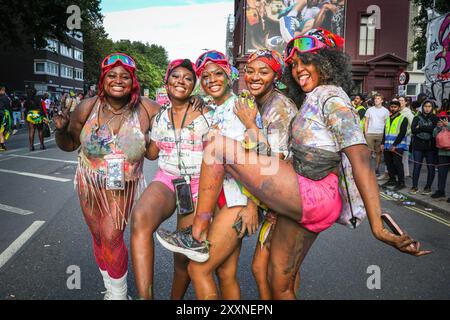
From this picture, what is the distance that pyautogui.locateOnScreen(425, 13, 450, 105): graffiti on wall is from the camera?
1148cm

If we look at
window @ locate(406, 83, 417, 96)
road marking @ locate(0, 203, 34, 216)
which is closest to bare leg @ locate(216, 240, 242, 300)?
road marking @ locate(0, 203, 34, 216)

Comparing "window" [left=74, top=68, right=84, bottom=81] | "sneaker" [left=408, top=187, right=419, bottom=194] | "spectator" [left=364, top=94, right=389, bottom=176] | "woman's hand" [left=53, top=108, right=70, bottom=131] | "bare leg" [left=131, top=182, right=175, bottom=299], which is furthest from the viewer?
"window" [left=74, top=68, right=84, bottom=81]

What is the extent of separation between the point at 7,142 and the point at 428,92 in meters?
14.8

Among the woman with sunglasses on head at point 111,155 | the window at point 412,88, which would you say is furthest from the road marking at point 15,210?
the window at point 412,88

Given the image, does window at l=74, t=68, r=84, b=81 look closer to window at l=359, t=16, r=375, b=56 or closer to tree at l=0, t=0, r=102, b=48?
tree at l=0, t=0, r=102, b=48

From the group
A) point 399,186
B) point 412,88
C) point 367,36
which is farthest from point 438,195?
point 412,88

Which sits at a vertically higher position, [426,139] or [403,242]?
[426,139]

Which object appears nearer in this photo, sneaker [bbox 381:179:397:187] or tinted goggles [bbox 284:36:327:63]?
tinted goggles [bbox 284:36:327:63]

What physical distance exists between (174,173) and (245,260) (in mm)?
1728

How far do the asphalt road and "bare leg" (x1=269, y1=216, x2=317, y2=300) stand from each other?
36.7 inches

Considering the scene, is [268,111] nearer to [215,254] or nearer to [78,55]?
[215,254]

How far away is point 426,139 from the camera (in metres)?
7.63
